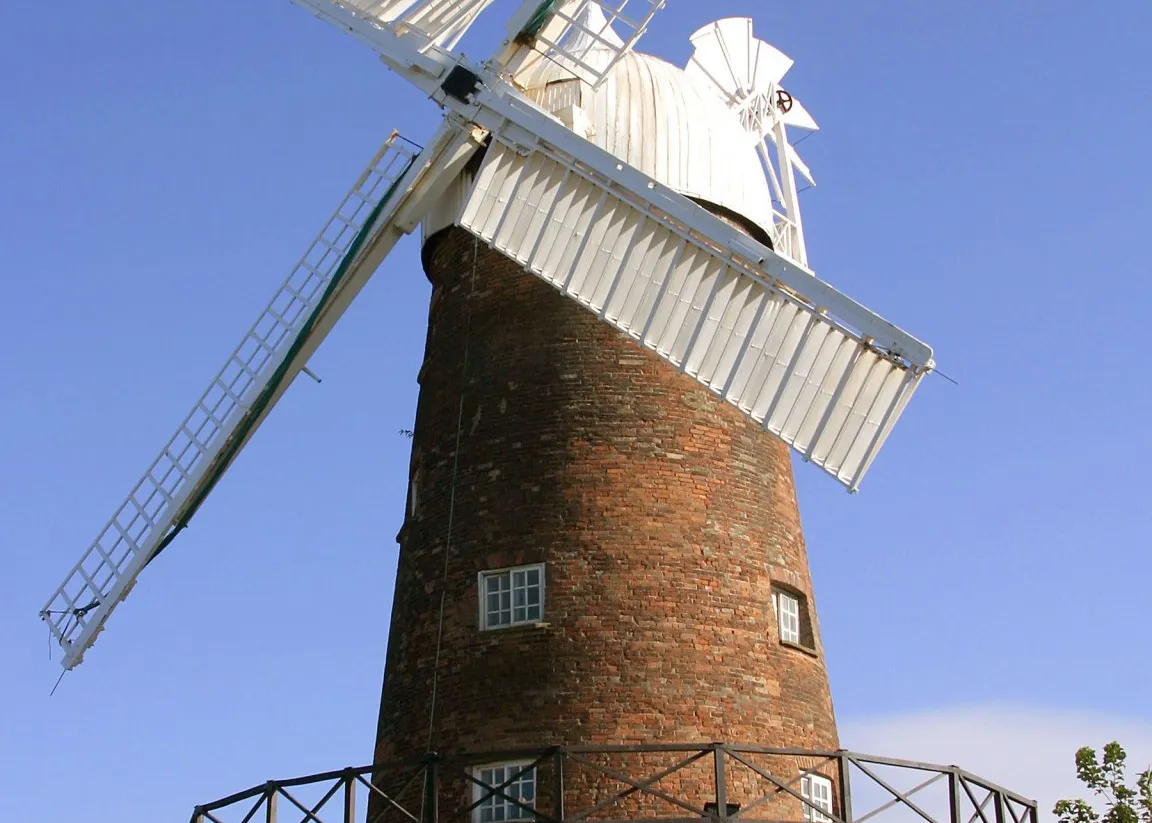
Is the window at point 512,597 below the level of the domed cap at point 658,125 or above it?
below

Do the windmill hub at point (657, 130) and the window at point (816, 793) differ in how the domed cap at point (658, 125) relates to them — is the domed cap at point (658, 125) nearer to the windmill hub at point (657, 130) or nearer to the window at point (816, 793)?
the windmill hub at point (657, 130)

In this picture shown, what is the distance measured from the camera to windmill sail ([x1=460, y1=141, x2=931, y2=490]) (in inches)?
592

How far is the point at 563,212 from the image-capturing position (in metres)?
16.2

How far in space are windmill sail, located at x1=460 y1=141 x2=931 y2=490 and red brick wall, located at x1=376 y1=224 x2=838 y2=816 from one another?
73 centimetres

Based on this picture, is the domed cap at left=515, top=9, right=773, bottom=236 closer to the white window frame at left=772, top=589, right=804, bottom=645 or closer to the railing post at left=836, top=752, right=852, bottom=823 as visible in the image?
the white window frame at left=772, top=589, right=804, bottom=645

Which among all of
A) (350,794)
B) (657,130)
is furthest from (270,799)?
(657,130)

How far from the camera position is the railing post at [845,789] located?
13843 millimetres

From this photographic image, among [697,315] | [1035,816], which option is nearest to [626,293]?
[697,315]

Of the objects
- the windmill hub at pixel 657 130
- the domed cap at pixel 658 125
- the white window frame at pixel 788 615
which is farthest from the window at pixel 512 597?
the domed cap at pixel 658 125

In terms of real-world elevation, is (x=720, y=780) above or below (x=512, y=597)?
below

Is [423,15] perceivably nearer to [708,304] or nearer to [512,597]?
[708,304]

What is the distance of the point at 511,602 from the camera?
614 inches

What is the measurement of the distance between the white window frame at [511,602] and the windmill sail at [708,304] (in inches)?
87.5

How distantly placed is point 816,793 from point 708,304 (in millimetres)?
4404
